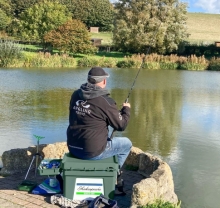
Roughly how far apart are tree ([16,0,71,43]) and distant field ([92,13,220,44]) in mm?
10799

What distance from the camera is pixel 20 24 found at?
141ft

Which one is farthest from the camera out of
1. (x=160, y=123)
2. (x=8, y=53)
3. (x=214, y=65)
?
(x=214, y=65)

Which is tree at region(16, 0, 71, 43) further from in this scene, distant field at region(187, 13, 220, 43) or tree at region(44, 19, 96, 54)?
distant field at region(187, 13, 220, 43)

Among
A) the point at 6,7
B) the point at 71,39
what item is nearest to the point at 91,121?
the point at 71,39

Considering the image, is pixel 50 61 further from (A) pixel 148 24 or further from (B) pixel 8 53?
(A) pixel 148 24

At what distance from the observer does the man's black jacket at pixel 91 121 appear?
3.78 metres

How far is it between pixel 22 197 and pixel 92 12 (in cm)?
5825

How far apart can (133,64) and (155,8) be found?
330 inches

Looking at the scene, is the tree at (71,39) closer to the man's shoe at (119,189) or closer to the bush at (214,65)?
the bush at (214,65)

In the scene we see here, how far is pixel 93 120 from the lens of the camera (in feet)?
12.4

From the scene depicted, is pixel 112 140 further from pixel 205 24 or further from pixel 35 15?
pixel 205 24

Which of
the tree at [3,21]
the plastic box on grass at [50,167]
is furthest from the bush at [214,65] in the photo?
the tree at [3,21]

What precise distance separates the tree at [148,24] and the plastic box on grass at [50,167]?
93.8 feet

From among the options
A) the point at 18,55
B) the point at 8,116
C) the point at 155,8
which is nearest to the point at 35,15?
the point at 155,8
